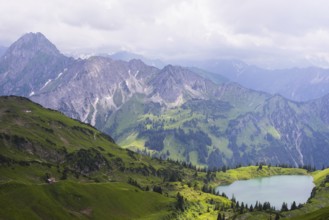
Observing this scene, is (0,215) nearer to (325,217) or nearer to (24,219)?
(24,219)

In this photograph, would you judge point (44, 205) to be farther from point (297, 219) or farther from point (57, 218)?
point (297, 219)

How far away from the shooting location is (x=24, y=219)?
592 ft

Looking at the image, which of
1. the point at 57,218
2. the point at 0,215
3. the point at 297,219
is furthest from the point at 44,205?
the point at 297,219

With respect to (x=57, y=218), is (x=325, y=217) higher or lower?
higher

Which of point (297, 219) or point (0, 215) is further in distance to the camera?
point (0, 215)

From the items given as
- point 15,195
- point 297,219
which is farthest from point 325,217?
point 15,195

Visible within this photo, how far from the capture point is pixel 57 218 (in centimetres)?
19362

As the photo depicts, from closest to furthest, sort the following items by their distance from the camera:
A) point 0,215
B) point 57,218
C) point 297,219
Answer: point 297,219, point 0,215, point 57,218

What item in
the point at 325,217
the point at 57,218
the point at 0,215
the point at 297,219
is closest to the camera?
the point at 325,217

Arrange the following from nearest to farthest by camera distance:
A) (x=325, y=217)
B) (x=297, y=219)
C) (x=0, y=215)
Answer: (x=325, y=217) → (x=297, y=219) → (x=0, y=215)

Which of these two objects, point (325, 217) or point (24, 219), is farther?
point (24, 219)

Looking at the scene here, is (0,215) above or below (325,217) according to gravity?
below

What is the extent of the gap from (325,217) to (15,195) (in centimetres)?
13986

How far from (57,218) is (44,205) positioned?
1048 centimetres
